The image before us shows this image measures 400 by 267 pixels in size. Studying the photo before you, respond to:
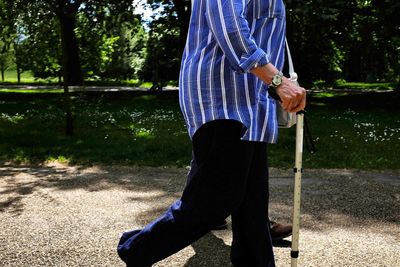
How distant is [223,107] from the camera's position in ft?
8.05

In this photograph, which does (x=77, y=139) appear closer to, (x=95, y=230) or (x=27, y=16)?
(x=27, y=16)

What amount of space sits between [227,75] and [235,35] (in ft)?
0.78

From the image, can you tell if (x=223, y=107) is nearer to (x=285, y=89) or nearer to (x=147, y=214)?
(x=285, y=89)

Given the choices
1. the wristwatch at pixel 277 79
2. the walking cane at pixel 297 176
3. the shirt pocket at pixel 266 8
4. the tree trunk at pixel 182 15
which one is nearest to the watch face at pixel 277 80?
the wristwatch at pixel 277 79

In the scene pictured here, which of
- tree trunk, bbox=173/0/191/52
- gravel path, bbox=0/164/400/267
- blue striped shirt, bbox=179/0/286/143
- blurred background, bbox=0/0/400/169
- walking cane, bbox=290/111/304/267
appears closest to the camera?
blue striped shirt, bbox=179/0/286/143

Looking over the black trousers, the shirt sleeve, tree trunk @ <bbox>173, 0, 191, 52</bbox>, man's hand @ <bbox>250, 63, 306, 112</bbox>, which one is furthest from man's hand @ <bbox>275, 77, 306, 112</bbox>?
tree trunk @ <bbox>173, 0, 191, 52</bbox>

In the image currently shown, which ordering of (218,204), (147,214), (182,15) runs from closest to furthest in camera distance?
(218,204) < (147,214) < (182,15)

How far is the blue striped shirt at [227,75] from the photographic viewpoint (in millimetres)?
2426

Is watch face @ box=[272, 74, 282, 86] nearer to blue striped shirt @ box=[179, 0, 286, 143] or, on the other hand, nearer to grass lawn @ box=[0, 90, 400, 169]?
→ blue striped shirt @ box=[179, 0, 286, 143]

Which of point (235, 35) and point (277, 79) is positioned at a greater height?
point (235, 35)

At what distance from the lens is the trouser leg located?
265 centimetres

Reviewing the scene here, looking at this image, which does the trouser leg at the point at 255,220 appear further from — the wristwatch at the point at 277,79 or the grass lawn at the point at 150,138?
the grass lawn at the point at 150,138

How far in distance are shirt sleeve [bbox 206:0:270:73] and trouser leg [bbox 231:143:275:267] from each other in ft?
1.63

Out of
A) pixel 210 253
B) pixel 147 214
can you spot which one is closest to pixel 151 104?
pixel 147 214
